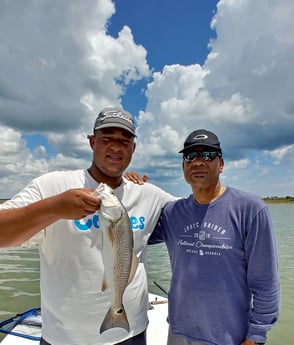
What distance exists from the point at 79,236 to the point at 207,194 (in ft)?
5.05

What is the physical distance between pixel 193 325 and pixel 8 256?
20.9 metres

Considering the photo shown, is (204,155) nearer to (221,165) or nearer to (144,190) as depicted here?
(221,165)

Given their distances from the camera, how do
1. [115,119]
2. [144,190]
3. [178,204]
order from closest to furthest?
[115,119] → [144,190] → [178,204]

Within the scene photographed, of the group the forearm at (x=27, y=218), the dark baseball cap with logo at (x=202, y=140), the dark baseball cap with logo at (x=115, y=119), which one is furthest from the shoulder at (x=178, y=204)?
the forearm at (x=27, y=218)

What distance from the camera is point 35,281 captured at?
593 inches

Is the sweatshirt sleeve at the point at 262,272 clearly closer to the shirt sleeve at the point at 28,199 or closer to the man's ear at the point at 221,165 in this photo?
the man's ear at the point at 221,165

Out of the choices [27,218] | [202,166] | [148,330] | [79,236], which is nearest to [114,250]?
[79,236]

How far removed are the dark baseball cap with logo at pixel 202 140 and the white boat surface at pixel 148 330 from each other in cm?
383

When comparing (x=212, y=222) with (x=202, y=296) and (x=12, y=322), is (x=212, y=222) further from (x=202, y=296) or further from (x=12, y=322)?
(x=12, y=322)

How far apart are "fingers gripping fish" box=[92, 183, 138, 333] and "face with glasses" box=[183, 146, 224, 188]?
4.11 feet

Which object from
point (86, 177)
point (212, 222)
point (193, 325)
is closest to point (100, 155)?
point (86, 177)

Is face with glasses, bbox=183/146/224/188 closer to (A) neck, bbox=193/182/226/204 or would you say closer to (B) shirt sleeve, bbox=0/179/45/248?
(A) neck, bbox=193/182/226/204

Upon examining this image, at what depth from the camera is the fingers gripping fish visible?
2.89 metres

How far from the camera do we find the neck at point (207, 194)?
3.92 m
